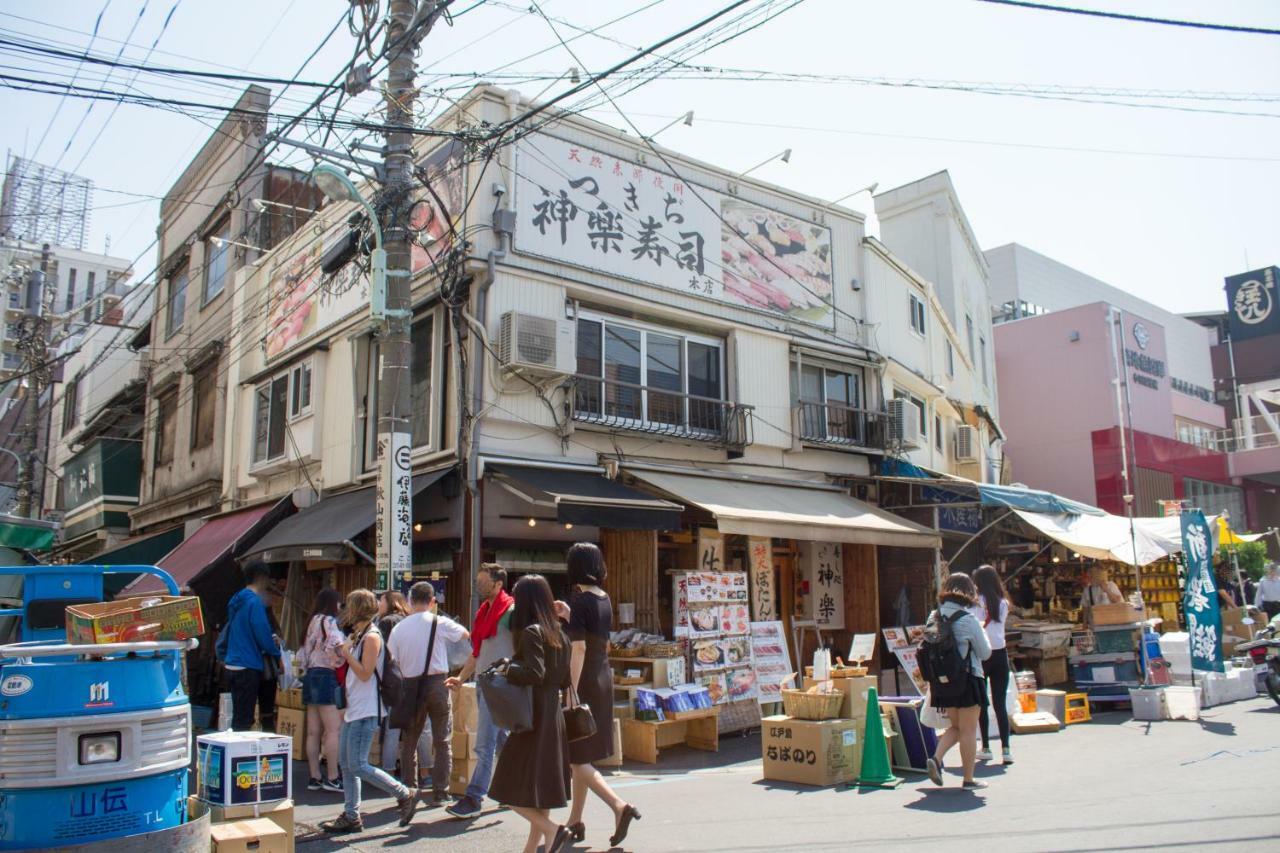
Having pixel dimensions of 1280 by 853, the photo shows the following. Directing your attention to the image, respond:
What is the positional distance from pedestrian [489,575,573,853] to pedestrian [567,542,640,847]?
0.32 m

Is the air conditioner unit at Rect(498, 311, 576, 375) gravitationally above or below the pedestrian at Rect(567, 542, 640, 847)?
above

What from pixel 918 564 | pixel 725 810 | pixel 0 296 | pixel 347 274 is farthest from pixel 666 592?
pixel 0 296

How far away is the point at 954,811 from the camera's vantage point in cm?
706

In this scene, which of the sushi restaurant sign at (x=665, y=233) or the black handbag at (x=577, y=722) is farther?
the sushi restaurant sign at (x=665, y=233)

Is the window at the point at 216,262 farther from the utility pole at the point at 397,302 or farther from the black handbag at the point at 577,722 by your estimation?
Result: the black handbag at the point at 577,722

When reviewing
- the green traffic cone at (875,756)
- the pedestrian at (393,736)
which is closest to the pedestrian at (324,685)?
A: the pedestrian at (393,736)

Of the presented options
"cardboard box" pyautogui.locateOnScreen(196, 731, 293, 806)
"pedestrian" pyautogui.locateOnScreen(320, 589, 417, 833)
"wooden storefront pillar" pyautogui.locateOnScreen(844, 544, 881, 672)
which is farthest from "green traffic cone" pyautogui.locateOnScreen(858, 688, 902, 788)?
"wooden storefront pillar" pyautogui.locateOnScreen(844, 544, 881, 672)

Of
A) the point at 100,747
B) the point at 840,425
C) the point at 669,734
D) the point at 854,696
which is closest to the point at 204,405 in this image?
the point at 840,425

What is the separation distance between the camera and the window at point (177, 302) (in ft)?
74.2

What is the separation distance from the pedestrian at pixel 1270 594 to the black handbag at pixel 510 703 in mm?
15253

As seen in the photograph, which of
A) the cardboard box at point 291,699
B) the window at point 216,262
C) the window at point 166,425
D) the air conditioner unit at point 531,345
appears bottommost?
the cardboard box at point 291,699

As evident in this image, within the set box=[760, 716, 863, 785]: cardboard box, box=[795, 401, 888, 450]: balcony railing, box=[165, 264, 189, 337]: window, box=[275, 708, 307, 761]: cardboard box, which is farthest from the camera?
box=[165, 264, 189, 337]: window

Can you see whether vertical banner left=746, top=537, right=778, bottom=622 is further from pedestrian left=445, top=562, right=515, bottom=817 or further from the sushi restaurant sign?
pedestrian left=445, top=562, right=515, bottom=817

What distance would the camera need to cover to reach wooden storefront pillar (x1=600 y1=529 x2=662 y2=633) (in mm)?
12359
